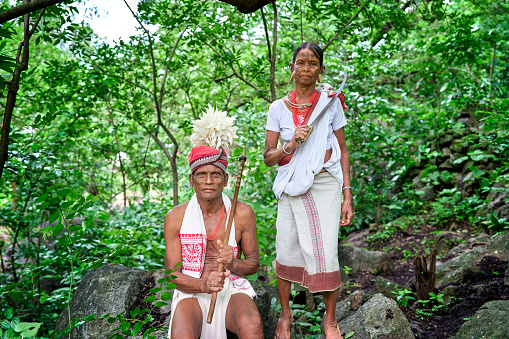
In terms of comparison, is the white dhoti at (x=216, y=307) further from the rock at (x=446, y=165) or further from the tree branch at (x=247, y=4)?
the rock at (x=446, y=165)

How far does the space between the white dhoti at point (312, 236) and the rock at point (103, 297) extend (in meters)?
1.21

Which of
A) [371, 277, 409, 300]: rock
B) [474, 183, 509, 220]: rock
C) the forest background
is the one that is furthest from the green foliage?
[474, 183, 509, 220]: rock

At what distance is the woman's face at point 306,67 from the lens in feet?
9.78

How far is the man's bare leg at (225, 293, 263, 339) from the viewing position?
2555 mm

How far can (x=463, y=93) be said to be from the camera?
7449mm

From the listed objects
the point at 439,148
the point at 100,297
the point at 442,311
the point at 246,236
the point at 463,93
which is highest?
the point at 463,93

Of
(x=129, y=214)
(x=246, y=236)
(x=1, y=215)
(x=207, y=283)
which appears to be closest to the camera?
(x=207, y=283)

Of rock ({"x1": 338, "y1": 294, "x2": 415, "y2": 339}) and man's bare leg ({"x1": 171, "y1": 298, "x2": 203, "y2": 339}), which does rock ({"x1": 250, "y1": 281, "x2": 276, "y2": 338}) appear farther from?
man's bare leg ({"x1": 171, "y1": 298, "x2": 203, "y2": 339})

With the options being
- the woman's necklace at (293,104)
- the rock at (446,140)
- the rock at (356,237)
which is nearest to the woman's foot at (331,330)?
the woman's necklace at (293,104)

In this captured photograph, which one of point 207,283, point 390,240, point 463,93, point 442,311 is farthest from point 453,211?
point 207,283

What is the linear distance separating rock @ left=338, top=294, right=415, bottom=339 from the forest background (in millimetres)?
935

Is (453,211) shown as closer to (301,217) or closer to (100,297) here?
(301,217)

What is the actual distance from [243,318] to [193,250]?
60 cm

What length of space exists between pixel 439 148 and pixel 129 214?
596 cm
